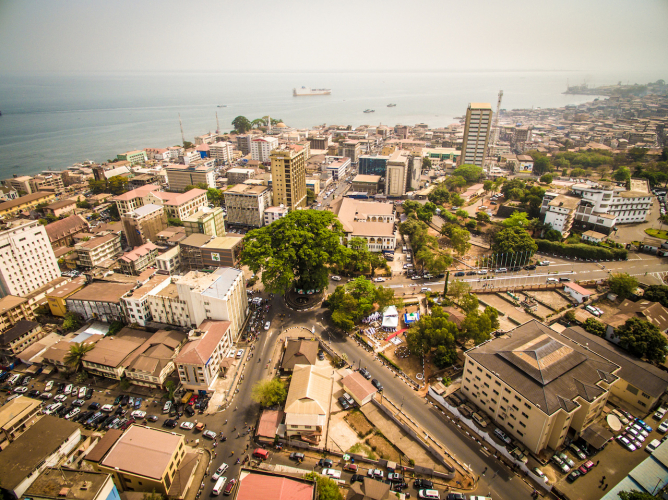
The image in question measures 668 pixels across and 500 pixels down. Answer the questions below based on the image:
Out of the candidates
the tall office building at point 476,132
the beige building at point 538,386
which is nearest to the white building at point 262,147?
the tall office building at point 476,132

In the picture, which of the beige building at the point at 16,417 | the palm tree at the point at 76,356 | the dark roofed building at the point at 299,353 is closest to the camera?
the beige building at the point at 16,417

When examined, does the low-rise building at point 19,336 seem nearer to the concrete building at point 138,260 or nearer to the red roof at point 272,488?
the concrete building at point 138,260

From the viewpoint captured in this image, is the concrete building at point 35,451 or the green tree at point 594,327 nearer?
the concrete building at point 35,451

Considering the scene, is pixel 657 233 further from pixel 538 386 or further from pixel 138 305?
pixel 138 305

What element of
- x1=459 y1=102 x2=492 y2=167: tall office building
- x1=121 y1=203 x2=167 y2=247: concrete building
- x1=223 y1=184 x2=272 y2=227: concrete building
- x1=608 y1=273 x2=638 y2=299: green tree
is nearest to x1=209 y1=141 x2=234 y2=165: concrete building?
x1=223 y1=184 x2=272 y2=227: concrete building

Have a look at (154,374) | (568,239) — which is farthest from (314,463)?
(568,239)

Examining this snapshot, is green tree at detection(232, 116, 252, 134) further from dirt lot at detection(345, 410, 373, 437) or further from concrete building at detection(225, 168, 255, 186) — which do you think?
dirt lot at detection(345, 410, 373, 437)
